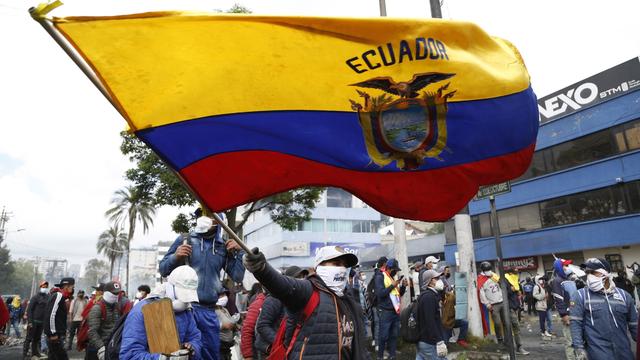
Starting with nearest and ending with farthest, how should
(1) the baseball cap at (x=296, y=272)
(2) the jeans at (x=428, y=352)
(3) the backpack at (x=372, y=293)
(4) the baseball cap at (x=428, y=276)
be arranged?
→ (1) the baseball cap at (x=296, y=272) < (2) the jeans at (x=428, y=352) < (4) the baseball cap at (x=428, y=276) < (3) the backpack at (x=372, y=293)

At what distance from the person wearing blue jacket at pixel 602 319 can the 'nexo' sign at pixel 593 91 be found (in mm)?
25210

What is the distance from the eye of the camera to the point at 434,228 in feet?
203

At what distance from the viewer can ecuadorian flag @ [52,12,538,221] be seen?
2.82m

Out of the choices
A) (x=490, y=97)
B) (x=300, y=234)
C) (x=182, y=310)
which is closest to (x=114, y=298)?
(x=182, y=310)

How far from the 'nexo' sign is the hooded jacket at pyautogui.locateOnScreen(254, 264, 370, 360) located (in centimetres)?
2867

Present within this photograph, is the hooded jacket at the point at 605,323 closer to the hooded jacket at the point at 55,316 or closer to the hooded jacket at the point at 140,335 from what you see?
the hooded jacket at the point at 140,335

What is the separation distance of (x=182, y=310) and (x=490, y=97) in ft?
10.9

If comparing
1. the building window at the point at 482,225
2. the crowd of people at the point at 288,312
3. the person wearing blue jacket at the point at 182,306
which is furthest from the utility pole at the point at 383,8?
the building window at the point at 482,225

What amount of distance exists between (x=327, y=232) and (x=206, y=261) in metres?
51.3

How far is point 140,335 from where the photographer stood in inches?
139

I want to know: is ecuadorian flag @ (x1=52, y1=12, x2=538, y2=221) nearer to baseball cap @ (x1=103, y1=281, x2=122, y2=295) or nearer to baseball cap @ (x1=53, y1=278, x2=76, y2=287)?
baseball cap @ (x1=103, y1=281, x2=122, y2=295)

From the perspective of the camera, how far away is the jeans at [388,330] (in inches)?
356

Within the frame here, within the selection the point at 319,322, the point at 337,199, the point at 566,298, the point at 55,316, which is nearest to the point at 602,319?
the point at 566,298

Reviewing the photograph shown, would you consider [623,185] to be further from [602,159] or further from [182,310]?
[182,310]
